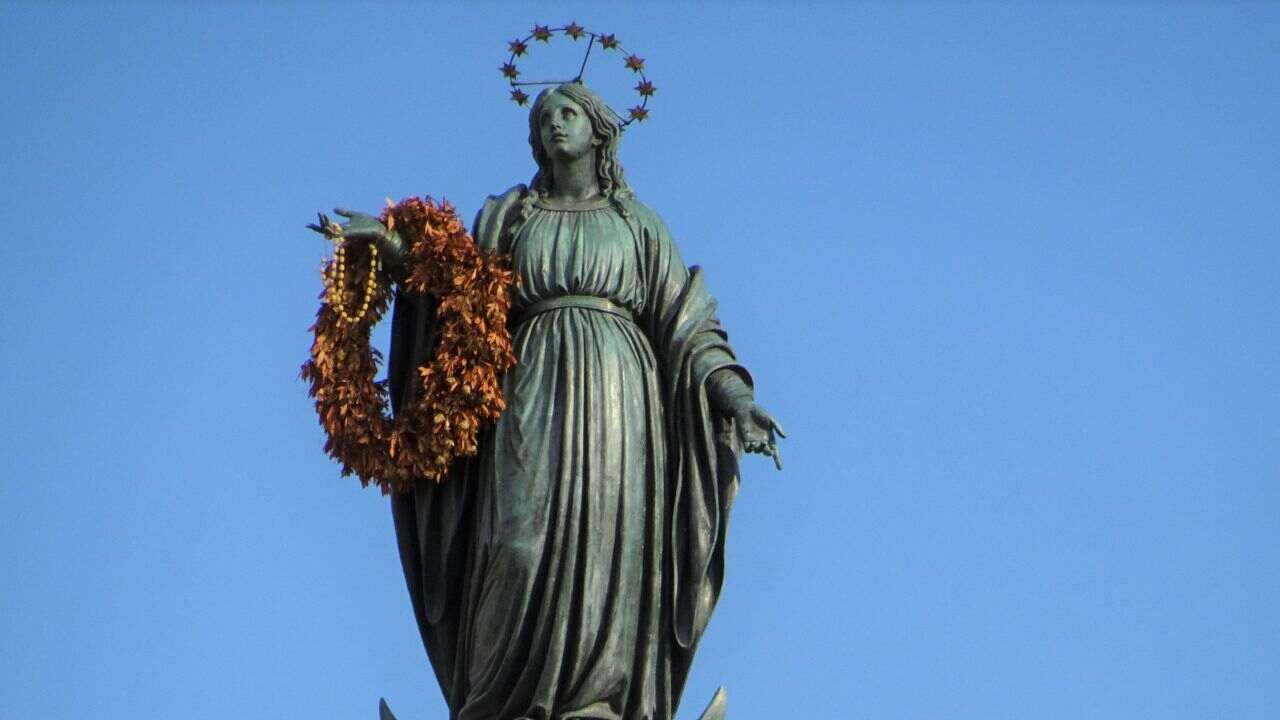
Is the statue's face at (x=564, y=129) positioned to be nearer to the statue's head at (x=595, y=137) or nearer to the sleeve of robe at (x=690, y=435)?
the statue's head at (x=595, y=137)

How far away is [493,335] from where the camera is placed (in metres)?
19.0

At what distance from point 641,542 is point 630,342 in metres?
1.37

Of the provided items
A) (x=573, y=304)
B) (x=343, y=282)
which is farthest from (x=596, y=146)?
(x=343, y=282)


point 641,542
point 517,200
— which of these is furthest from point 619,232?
point 641,542

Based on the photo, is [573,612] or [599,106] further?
[599,106]

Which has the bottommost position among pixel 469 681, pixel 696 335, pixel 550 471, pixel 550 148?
pixel 469 681

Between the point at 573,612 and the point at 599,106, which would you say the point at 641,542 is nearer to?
the point at 573,612

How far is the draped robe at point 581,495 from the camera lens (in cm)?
1852

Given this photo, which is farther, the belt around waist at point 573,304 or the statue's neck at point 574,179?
the statue's neck at point 574,179

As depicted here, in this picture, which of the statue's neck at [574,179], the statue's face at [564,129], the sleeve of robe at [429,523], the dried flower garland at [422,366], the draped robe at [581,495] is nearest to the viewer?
the draped robe at [581,495]

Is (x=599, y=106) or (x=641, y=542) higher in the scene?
(x=599, y=106)

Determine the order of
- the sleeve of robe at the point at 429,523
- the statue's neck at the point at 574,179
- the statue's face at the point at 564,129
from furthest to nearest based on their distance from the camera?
the statue's neck at the point at 574,179 → the statue's face at the point at 564,129 → the sleeve of robe at the point at 429,523

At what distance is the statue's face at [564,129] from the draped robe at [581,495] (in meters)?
0.42

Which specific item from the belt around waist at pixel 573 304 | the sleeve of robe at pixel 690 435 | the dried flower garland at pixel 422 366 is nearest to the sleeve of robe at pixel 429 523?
the dried flower garland at pixel 422 366
